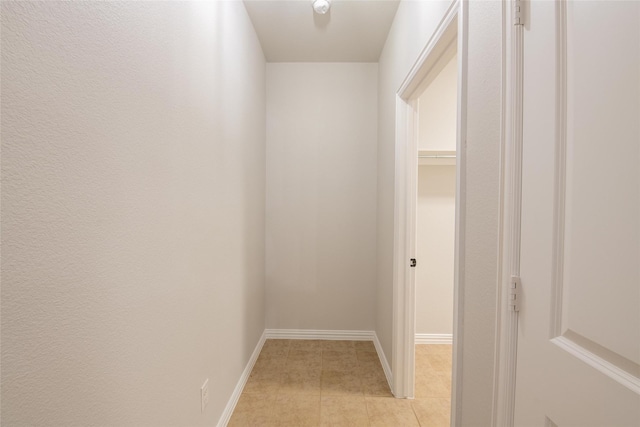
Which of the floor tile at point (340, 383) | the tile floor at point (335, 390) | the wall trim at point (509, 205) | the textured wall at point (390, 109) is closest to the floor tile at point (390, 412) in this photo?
the tile floor at point (335, 390)

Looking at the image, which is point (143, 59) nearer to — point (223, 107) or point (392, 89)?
point (223, 107)

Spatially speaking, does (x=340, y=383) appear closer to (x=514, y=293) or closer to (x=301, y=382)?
(x=301, y=382)

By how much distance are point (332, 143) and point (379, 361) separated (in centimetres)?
210

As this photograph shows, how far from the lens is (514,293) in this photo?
2.97 feet

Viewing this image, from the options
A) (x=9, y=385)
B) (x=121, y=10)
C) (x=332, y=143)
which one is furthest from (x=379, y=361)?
(x=121, y=10)

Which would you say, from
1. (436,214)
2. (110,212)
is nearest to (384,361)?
(436,214)

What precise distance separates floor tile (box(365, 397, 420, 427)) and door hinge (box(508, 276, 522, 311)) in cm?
152

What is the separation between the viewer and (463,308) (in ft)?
4.05

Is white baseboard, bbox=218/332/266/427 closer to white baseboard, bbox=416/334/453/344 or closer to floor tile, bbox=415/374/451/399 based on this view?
floor tile, bbox=415/374/451/399

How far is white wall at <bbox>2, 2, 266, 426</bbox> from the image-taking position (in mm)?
619

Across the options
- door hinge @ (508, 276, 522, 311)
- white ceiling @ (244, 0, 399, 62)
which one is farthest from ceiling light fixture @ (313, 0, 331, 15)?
door hinge @ (508, 276, 522, 311)

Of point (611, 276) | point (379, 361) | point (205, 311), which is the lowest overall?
point (379, 361)

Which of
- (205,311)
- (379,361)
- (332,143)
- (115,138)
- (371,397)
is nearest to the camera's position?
(115,138)

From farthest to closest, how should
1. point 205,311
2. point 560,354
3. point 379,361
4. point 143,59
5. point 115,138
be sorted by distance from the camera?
point 379,361, point 205,311, point 143,59, point 115,138, point 560,354
